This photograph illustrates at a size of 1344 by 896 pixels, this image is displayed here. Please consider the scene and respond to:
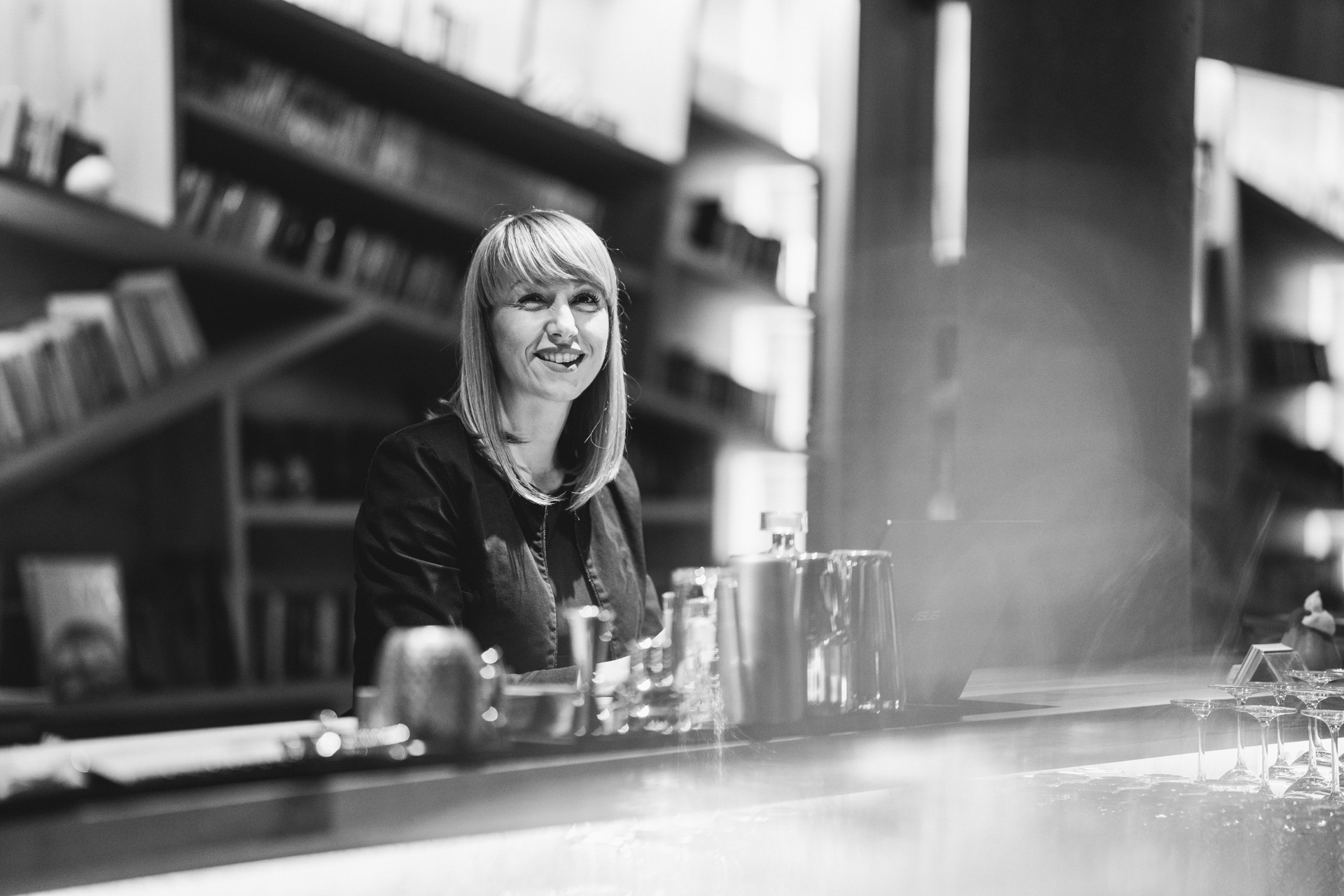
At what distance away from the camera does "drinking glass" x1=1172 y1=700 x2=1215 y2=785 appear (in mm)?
1610

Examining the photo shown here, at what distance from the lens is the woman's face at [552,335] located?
1.64 m

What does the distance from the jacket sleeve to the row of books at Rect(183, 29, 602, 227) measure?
1648 millimetres

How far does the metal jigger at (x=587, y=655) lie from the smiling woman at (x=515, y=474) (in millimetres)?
355

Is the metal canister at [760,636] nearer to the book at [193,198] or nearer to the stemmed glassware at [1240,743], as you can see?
the stemmed glassware at [1240,743]

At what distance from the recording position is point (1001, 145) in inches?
102

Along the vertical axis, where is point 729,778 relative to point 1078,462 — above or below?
below

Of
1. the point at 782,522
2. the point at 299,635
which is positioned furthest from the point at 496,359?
the point at 299,635

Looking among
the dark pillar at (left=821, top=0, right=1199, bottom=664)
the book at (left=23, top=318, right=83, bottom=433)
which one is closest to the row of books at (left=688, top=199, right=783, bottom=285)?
the dark pillar at (left=821, top=0, right=1199, bottom=664)

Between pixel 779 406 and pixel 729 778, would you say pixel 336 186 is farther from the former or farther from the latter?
pixel 729 778

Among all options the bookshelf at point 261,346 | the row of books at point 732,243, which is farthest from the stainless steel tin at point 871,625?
the row of books at point 732,243

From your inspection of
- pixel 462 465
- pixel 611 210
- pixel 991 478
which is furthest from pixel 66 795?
pixel 611 210

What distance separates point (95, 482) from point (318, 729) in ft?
7.08

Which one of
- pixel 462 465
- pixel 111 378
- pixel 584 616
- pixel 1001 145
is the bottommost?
pixel 584 616

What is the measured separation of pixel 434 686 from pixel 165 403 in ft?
6.65
